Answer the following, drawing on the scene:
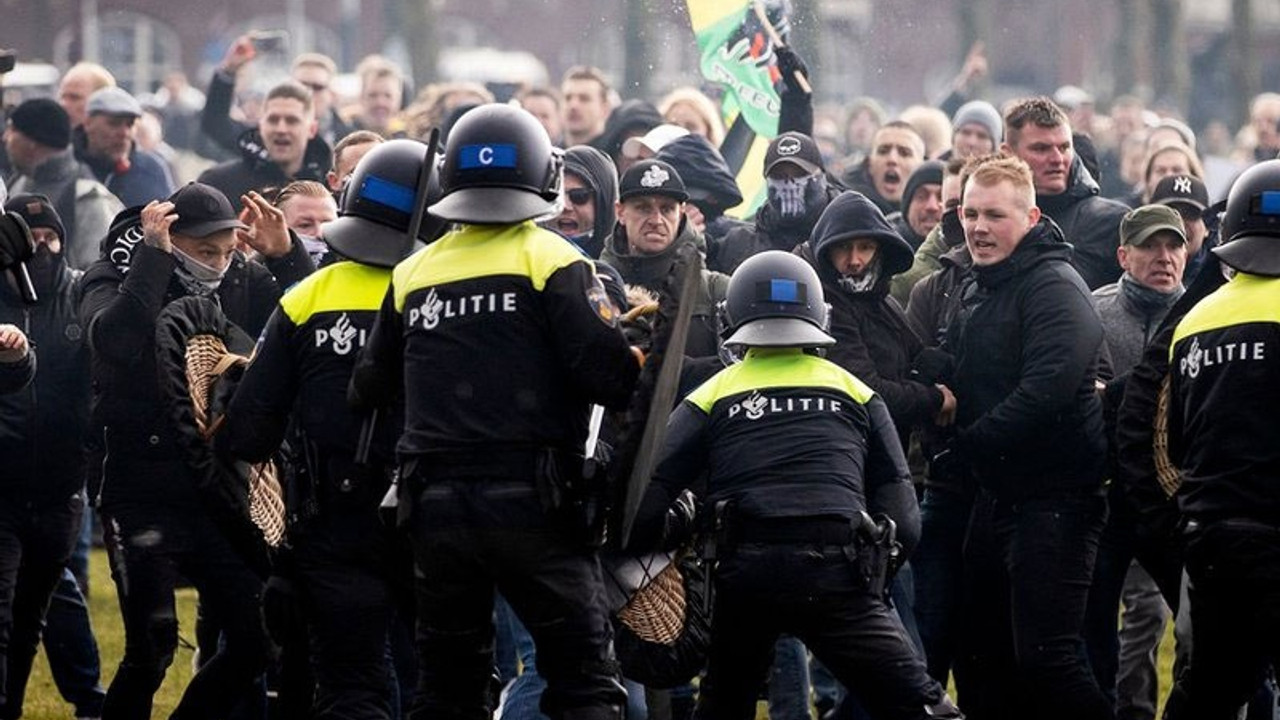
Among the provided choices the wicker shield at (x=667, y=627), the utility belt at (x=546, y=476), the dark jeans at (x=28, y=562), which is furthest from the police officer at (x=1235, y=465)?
the dark jeans at (x=28, y=562)

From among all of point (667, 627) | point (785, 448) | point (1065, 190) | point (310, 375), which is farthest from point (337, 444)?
point (1065, 190)

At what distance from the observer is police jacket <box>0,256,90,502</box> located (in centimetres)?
933

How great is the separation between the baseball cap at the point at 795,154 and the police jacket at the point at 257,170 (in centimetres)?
267

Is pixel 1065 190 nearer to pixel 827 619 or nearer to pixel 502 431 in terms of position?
pixel 827 619

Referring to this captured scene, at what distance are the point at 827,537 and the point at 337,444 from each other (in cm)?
149

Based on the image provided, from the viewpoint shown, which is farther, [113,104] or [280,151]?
[113,104]

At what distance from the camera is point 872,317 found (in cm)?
924


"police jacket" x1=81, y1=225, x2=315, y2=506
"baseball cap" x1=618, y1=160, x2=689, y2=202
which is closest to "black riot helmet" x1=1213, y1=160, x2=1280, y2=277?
"baseball cap" x1=618, y1=160, x2=689, y2=202

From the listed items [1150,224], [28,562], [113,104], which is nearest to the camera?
[28,562]

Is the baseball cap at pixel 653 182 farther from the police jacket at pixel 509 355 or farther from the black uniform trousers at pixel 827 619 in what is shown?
the police jacket at pixel 509 355

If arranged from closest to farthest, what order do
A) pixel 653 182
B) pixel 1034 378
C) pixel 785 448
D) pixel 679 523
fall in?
pixel 785 448
pixel 679 523
pixel 1034 378
pixel 653 182

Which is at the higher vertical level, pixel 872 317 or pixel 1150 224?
pixel 1150 224

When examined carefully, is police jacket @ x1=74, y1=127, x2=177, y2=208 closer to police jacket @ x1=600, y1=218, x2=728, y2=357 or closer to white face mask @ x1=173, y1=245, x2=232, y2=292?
police jacket @ x1=600, y1=218, x2=728, y2=357

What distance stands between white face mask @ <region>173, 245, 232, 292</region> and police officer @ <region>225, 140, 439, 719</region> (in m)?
1.36
